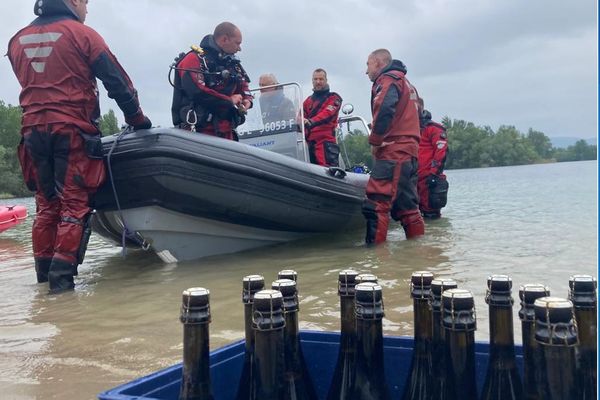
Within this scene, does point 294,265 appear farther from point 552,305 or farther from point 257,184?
point 552,305

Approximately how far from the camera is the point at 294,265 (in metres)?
3.94

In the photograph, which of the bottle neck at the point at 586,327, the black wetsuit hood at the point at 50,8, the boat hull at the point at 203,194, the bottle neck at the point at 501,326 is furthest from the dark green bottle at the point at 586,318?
the black wetsuit hood at the point at 50,8

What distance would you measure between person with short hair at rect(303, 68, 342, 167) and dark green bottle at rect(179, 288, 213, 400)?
498cm

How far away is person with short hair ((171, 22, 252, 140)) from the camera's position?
4.32 meters

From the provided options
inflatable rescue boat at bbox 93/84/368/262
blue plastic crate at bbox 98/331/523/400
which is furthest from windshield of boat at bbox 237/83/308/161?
blue plastic crate at bbox 98/331/523/400

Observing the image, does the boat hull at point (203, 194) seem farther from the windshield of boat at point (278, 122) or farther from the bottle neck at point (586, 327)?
the bottle neck at point (586, 327)

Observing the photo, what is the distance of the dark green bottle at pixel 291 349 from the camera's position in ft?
3.57

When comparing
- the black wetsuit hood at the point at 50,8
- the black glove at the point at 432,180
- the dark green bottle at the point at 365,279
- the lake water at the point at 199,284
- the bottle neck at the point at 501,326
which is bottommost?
the lake water at the point at 199,284

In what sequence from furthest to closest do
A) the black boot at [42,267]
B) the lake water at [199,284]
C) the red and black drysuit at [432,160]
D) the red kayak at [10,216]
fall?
the red kayak at [10,216], the red and black drysuit at [432,160], the black boot at [42,267], the lake water at [199,284]

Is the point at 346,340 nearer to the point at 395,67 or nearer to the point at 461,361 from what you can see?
the point at 461,361

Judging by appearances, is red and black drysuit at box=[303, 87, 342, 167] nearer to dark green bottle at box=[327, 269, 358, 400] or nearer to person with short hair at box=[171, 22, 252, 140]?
person with short hair at box=[171, 22, 252, 140]

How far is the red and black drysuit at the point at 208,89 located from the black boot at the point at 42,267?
1.39 metres

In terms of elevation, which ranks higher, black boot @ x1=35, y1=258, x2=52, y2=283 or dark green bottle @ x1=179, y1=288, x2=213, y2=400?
dark green bottle @ x1=179, y1=288, x2=213, y2=400

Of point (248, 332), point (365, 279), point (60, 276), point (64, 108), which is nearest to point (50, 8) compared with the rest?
point (64, 108)
